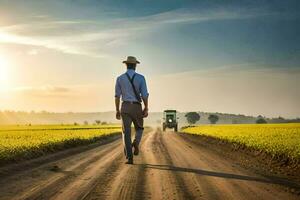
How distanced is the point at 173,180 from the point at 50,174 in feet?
10.9

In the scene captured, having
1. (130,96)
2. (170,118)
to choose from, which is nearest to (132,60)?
(130,96)

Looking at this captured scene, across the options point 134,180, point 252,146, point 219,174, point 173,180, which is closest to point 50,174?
point 134,180

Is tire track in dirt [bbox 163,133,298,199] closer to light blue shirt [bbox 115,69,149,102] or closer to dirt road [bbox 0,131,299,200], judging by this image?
dirt road [bbox 0,131,299,200]

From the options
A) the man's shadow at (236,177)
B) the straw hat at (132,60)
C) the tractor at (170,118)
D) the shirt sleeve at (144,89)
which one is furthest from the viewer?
the tractor at (170,118)

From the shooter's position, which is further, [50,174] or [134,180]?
[50,174]

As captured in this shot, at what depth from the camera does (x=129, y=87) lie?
12.4m

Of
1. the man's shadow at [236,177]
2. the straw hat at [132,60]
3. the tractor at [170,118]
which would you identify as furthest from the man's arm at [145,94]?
the tractor at [170,118]

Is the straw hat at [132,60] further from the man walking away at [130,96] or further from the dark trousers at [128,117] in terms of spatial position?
the dark trousers at [128,117]

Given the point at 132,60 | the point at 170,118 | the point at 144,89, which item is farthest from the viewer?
the point at 170,118

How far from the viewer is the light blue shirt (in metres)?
12.5

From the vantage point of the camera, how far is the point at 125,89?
491 inches

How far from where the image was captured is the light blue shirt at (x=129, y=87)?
1245cm

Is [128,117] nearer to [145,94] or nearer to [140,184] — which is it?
[145,94]

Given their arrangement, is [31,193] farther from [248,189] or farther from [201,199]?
[248,189]
